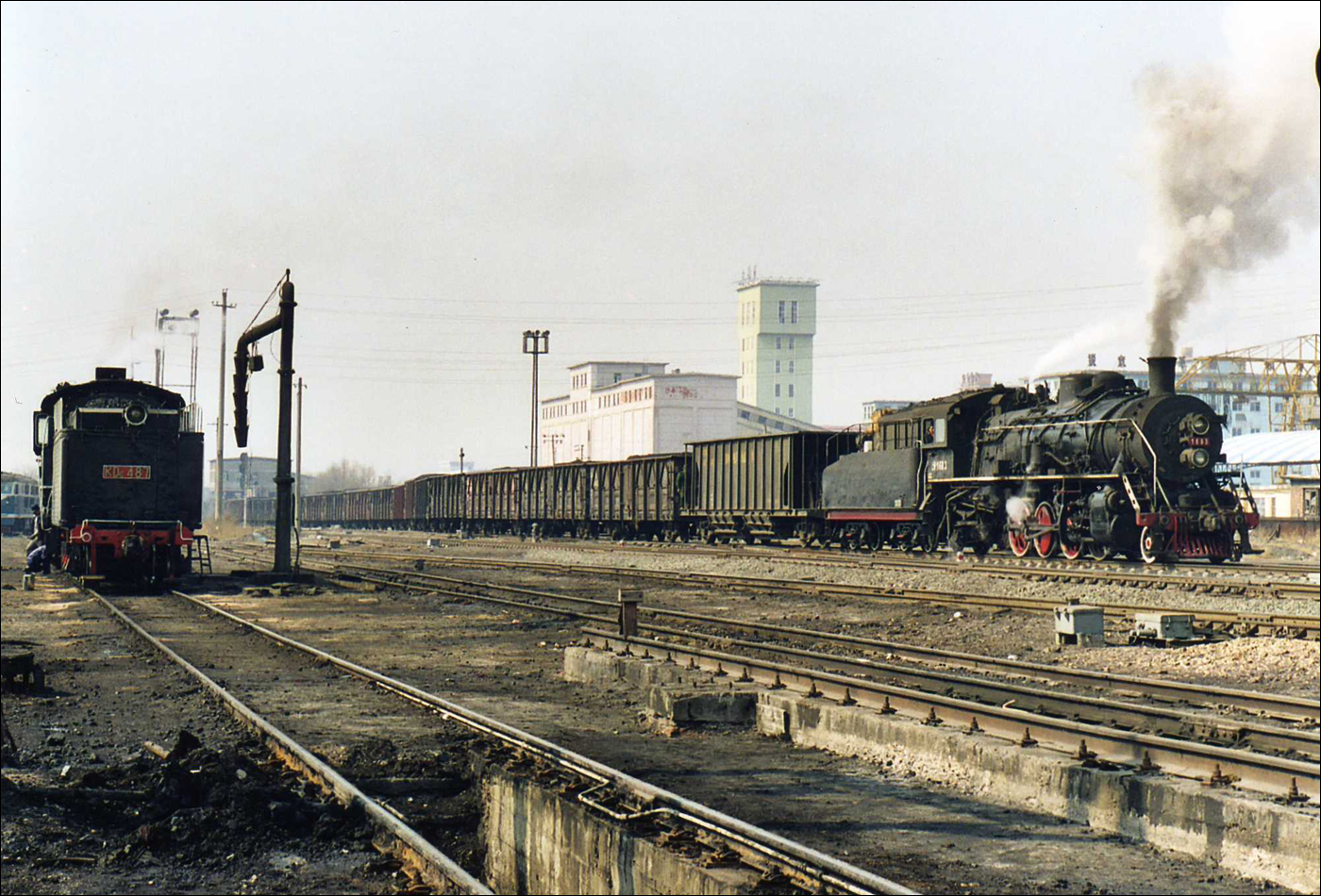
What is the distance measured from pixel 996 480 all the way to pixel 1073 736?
59.3 ft

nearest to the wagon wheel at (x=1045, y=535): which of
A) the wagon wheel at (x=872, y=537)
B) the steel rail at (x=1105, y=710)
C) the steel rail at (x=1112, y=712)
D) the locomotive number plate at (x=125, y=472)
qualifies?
the wagon wheel at (x=872, y=537)

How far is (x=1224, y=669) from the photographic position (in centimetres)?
1270

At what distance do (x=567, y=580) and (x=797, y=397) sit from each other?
13258cm

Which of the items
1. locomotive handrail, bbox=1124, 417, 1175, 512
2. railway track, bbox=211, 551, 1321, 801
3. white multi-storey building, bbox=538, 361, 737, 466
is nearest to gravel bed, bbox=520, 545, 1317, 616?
locomotive handrail, bbox=1124, 417, 1175, 512

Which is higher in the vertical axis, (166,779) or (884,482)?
(884,482)

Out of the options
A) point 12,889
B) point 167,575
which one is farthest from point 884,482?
point 12,889

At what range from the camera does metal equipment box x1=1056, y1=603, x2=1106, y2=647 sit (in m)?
14.4

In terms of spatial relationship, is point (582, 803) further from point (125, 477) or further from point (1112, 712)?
point (125, 477)

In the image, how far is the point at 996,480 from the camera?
2567cm

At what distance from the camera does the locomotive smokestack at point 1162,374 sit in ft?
77.0

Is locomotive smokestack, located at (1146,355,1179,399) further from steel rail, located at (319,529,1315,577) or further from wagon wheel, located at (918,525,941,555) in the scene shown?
wagon wheel, located at (918,525,941,555)

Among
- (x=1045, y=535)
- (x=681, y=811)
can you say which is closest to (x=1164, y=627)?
(x=681, y=811)

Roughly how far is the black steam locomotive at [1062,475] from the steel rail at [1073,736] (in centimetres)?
1368

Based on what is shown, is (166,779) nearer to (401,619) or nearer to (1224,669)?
(1224,669)
